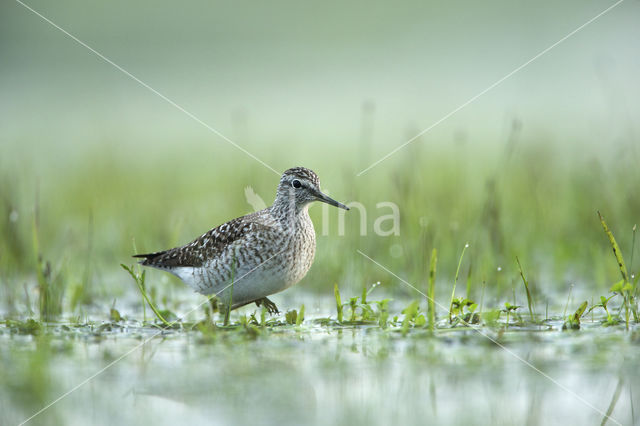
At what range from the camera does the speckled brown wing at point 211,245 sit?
303 inches

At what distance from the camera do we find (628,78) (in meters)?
18.8

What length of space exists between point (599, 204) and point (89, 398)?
778cm

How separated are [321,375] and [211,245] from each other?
113 inches

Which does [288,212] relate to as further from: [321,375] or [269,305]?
[321,375]

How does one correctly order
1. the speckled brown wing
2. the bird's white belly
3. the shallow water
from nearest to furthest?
the shallow water → the bird's white belly → the speckled brown wing

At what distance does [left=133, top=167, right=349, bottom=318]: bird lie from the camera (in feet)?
24.1

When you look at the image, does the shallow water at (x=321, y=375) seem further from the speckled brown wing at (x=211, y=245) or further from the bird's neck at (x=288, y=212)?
the bird's neck at (x=288, y=212)

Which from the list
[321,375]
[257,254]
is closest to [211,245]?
[257,254]

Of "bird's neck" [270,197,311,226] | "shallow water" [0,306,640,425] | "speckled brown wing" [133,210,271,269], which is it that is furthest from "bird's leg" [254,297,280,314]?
"shallow water" [0,306,640,425]

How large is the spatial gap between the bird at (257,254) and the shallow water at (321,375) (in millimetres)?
757

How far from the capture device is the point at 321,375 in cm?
533

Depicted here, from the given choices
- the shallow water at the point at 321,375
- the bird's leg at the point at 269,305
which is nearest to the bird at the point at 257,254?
the bird's leg at the point at 269,305

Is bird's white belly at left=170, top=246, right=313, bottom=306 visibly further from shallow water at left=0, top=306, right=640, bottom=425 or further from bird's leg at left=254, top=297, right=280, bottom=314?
shallow water at left=0, top=306, right=640, bottom=425

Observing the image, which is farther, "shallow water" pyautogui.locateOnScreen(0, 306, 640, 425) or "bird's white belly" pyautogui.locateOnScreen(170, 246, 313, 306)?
"bird's white belly" pyautogui.locateOnScreen(170, 246, 313, 306)
